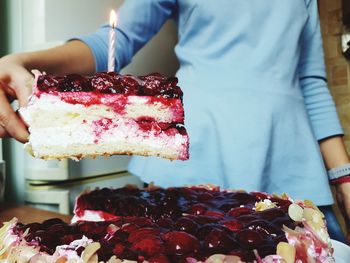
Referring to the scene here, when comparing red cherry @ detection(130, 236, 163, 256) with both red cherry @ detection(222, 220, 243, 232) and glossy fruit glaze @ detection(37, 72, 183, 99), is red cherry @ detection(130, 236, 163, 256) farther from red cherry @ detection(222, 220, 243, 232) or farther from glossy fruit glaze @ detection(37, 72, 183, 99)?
glossy fruit glaze @ detection(37, 72, 183, 99)

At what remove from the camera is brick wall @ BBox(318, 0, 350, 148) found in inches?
111

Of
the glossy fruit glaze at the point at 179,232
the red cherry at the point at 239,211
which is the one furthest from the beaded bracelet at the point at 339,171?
the red cherry at the point at 239,211

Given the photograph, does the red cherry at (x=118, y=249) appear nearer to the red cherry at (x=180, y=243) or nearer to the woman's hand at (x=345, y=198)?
the red cherry at (x=180, y=243)

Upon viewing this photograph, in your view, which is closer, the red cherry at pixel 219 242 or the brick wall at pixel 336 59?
the red cherry at pixel 219 242

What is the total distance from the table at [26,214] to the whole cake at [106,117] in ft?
1.69

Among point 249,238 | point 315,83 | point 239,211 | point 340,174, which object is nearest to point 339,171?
point 340,174

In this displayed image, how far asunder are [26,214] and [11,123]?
647 mm

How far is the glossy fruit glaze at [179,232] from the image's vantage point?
597mm

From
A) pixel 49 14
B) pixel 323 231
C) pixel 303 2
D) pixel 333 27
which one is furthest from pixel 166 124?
pixel 333 27

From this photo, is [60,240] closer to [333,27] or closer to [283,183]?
[283,183]

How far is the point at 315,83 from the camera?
149cm

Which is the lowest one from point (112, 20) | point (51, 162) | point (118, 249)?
point (118, 249)

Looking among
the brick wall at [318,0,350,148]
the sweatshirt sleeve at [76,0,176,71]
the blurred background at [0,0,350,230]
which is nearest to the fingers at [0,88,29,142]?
the sweatshirt sleeve at [76,0,176,71]

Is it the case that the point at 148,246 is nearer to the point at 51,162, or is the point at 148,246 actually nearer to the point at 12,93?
the point at 12,93
